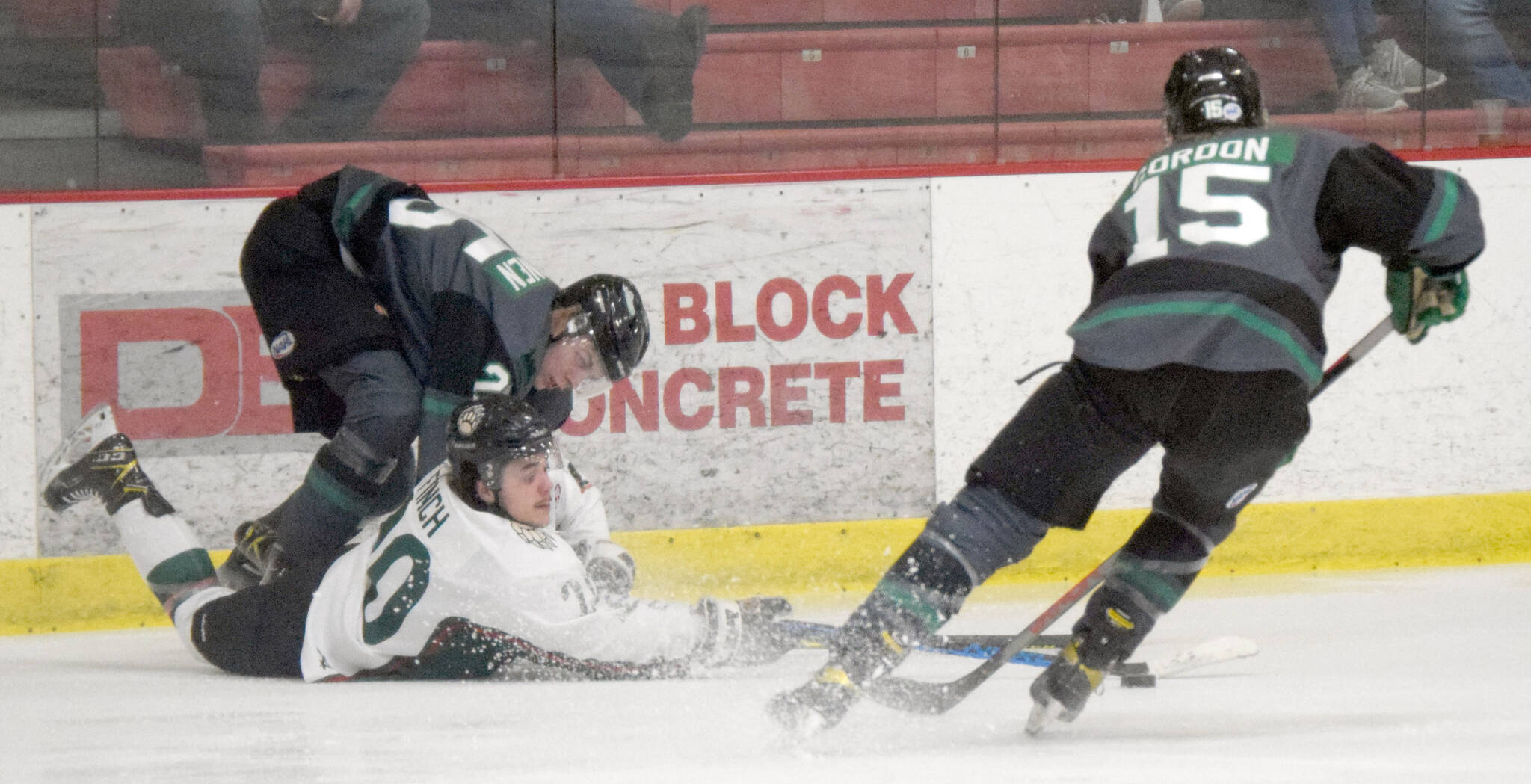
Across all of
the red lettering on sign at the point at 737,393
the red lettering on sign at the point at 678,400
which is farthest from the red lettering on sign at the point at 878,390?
the red lettering on sign at the point at 678,400

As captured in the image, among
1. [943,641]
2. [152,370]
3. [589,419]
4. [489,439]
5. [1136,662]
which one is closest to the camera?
[489,439]

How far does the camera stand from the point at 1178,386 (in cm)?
221

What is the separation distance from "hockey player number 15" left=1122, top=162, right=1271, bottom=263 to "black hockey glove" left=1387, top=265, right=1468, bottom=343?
0.25 metres

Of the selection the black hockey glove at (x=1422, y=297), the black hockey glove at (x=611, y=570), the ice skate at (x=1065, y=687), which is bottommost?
the black hockey glove at (x=611, y=570)

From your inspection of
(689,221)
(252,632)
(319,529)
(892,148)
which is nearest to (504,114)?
(689,221)

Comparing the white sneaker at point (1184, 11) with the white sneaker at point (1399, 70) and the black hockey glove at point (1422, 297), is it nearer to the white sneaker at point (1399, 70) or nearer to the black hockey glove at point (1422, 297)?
the white sneaker at point (1399, 70)

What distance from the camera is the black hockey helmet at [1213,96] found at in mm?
2373

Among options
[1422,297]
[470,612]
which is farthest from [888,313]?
[1422,297]

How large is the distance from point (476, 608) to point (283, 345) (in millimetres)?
786

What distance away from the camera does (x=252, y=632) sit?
2992 mm

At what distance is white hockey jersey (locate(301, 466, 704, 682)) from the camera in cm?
273

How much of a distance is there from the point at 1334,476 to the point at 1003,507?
2244 mm

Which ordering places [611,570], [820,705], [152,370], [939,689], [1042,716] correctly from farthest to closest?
1. [152,370]
2. [611,570]
3. [939,689]
4. [1042,716]
5. [820,705]

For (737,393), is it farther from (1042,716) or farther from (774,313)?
(1042,716)
